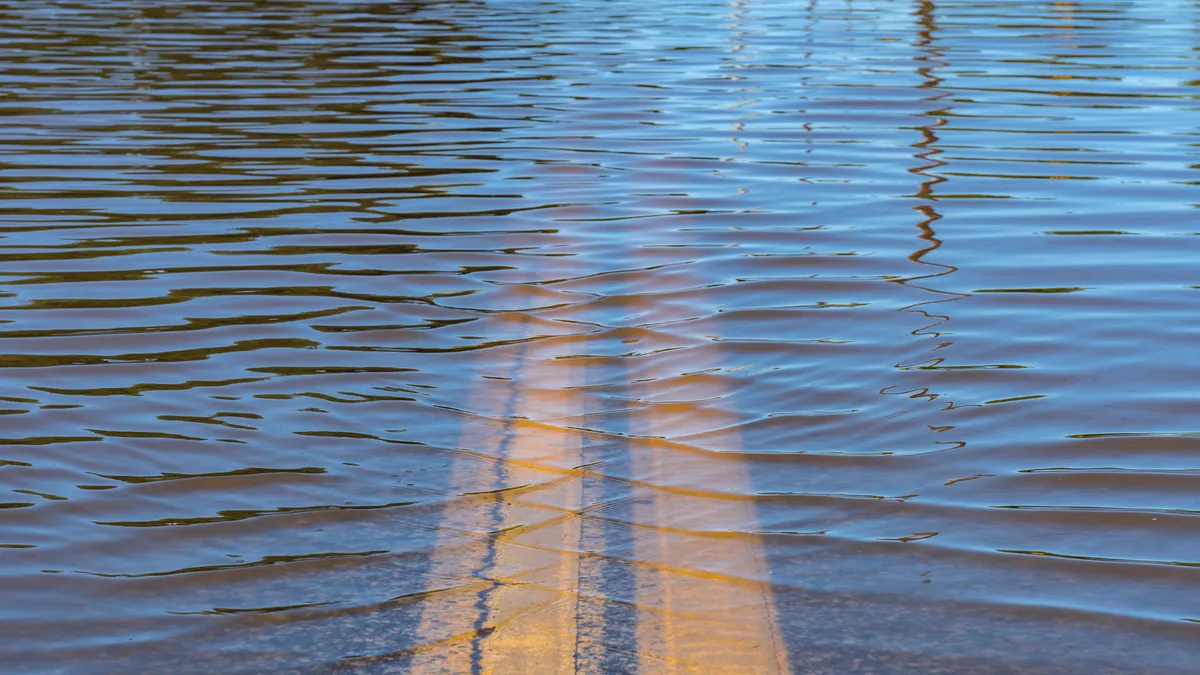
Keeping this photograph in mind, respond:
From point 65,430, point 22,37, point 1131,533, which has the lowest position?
point 1131,533

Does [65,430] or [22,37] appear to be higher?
[22,37]

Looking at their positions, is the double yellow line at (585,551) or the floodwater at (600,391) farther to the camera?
the floodwater at (600,391)

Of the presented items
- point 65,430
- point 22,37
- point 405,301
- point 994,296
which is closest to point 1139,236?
point 994,296

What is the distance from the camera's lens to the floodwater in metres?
2.77

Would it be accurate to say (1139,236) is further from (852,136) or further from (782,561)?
(782,561)

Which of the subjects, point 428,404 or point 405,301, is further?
point 405,301

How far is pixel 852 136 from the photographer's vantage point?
26.7 ft

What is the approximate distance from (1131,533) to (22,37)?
12.4 metres

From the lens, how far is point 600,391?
412 cm

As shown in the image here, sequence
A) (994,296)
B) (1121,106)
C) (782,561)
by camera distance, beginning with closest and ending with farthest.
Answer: (782,561) → (994,296) → (1121,106)

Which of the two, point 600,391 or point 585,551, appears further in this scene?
point 600,391

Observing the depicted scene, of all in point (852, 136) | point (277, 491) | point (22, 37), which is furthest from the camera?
point (22, 37)

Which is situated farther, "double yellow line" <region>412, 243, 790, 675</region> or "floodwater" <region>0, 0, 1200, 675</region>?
"floodwater" <region>0, 0, 1200, 675</region>

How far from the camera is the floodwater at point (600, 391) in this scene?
277cm
